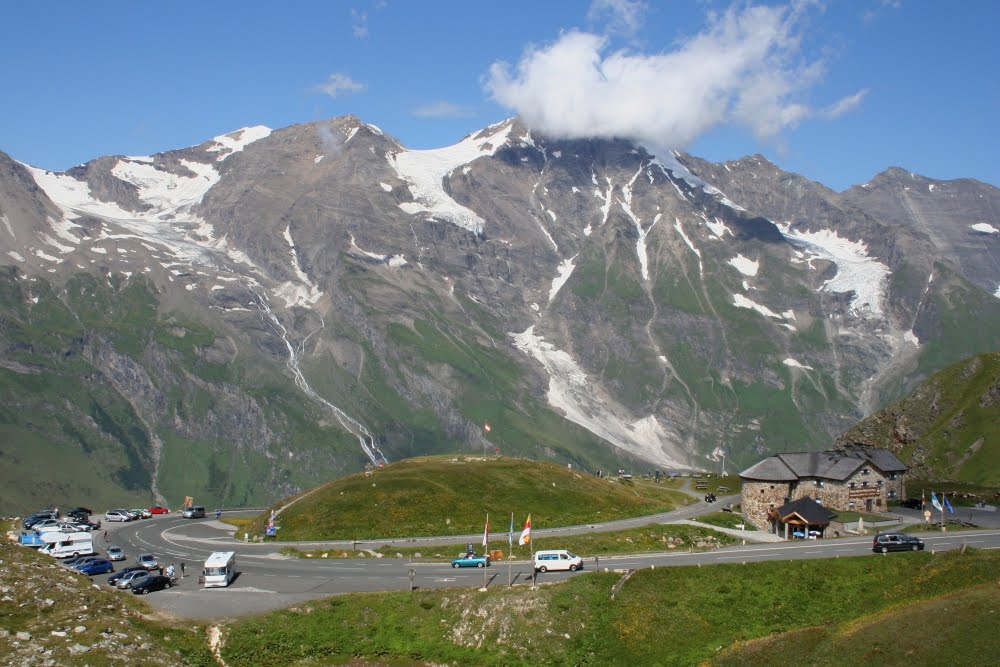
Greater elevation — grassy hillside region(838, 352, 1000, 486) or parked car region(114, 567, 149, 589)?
grassy hillside region(838, 352, 1000, 486)

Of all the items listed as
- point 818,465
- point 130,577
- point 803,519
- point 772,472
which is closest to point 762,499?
point 772,472

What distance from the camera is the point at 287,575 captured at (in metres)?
73.2

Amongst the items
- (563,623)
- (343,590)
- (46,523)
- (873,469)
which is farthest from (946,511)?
(46,523)

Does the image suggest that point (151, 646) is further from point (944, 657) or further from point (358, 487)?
point (358, 487)

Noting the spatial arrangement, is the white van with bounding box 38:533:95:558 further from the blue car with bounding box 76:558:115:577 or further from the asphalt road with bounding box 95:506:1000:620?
the blue car with bounding box 76:558:115:577

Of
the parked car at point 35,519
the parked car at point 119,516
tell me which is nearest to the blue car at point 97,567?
the parked car at point 35,519

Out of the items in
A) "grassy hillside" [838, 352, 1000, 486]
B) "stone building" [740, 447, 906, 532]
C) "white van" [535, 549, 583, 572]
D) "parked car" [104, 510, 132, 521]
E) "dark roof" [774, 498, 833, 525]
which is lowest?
"white van" [535, 549, 583, 572]

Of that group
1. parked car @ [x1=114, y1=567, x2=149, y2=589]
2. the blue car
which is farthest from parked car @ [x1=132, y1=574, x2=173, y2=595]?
the blue car

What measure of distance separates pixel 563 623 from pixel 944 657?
74.8ft

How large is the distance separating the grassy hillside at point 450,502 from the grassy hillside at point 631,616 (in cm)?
3895

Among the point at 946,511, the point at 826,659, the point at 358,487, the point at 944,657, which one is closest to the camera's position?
the point at 944,657

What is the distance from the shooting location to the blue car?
250 ft

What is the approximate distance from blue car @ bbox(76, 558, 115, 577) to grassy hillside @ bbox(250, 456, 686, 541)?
2208 centimetres

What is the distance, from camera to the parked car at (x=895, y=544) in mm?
68688
